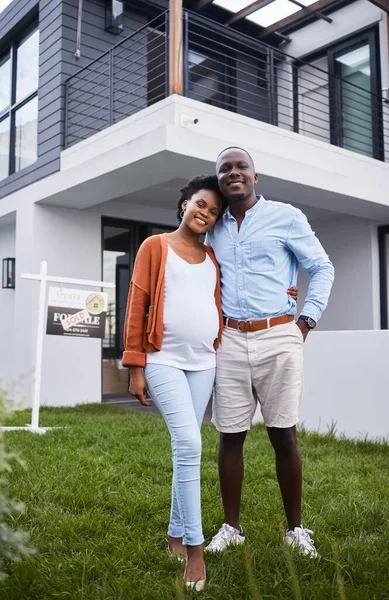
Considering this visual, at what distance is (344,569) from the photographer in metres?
2.31

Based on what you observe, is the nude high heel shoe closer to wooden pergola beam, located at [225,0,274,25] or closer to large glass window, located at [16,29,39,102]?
large glass window, located at [16,29,39,102]

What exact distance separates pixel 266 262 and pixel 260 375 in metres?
0.49

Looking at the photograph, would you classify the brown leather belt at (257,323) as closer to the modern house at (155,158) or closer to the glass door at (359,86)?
the modern house at (155,158)

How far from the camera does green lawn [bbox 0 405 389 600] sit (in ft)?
7.13

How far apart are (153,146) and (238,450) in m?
3.79

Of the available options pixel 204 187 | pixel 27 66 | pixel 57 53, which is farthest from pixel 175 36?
pixel 27 66

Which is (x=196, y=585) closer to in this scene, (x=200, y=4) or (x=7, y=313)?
(x=7, y=313)

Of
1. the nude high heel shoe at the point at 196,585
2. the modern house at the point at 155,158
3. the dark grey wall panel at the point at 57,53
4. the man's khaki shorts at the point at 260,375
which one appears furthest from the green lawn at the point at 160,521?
the dark grey wall panel at the point at 57,53

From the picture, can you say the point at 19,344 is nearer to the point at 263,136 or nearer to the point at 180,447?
the point at 263,136

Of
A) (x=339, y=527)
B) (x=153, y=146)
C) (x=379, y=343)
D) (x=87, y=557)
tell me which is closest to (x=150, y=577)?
(x=87, y=557)

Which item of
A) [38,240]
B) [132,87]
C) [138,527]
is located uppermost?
[132,87]

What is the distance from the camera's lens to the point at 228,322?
2549 mm

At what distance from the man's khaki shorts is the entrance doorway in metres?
6.02

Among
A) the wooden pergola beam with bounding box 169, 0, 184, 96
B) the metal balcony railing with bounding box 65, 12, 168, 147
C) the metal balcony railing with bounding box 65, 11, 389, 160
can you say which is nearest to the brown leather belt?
the wooden pergola beam with bounding box 169, 0, 184, 96
